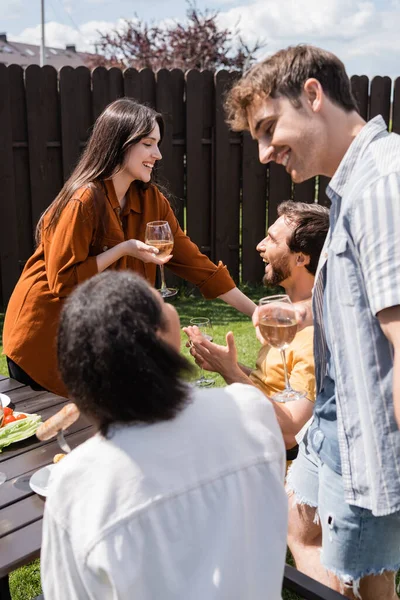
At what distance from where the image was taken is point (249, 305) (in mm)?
3436

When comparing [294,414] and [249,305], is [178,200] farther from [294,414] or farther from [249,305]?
[294,414]

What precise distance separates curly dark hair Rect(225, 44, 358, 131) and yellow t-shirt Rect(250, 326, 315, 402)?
3.24 feet

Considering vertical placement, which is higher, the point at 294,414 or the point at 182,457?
the point at 182,457

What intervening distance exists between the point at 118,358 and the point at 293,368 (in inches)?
57.6

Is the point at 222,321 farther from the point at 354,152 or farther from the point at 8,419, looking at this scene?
the point at 354,152

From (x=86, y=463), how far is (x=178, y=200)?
21.1ft

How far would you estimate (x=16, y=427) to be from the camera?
232cm

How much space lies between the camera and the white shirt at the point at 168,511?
1.17 m

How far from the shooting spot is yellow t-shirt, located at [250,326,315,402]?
2451mm

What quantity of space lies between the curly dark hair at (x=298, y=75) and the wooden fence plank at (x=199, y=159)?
5.66 m

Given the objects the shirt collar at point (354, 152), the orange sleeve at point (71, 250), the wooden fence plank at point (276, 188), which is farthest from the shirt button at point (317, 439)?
the wooden fence plank at point (276, 188)

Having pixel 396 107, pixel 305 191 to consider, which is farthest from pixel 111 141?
pixel 396 107

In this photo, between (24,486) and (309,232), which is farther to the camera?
(309,232)

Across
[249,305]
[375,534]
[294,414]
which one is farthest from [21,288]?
[375,534]
